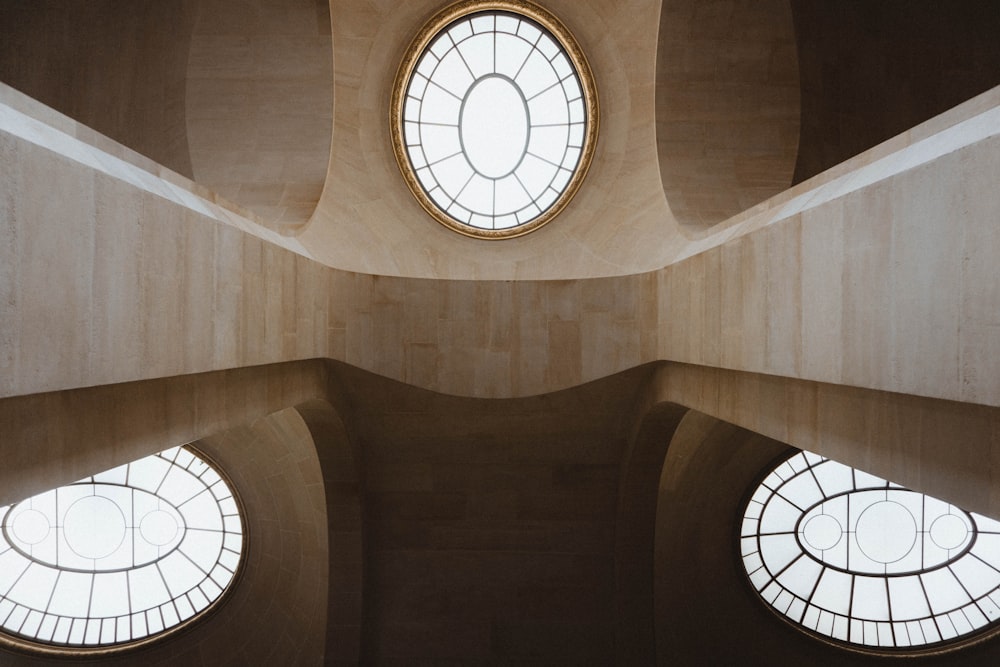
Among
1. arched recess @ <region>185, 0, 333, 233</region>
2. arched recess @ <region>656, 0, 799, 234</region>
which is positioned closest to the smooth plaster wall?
arched recess @ <region>185, 0, 333, 233</region>

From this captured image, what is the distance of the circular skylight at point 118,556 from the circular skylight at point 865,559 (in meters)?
10.3

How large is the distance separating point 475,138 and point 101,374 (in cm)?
914

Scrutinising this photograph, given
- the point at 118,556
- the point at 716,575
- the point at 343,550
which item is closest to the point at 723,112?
the point at 716,575

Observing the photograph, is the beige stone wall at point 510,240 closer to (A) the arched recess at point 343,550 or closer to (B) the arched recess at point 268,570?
(A) the arched recess at point 343,550

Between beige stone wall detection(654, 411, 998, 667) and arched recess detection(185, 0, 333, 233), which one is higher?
arched recess detection(185, 0, 333, 233)

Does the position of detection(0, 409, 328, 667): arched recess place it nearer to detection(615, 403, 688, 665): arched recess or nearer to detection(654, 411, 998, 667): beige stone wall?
detection(615, 403, 688, 665): arched recess

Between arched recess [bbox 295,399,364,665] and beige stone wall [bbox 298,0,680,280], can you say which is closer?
beige stone wall [bbox 298,0,680,280]

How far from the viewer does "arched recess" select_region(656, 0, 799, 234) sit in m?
9.49

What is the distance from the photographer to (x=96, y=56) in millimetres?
9016

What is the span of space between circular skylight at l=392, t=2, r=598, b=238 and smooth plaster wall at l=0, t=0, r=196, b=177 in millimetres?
3561

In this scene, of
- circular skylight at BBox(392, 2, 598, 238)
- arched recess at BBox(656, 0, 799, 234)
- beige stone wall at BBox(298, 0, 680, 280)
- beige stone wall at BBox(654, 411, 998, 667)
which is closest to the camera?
arched recess at BBox(656, 0, 799, 234)

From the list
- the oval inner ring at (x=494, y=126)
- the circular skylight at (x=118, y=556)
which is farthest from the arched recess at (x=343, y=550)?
the oval inner ring at (x=494, y=126)

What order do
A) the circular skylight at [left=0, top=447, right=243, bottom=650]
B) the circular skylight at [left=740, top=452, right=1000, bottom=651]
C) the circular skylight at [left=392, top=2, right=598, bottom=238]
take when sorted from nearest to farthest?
the circular skylight at [left=392, top=2, right=598, bottom=238] < the circular skylight at [left=0, top=447, right=243, bottom=650] < the circular skylight at [left=740, top=452, right=1000, bottom=651]

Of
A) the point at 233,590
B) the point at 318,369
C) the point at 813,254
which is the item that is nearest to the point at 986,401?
the point at 813,254
